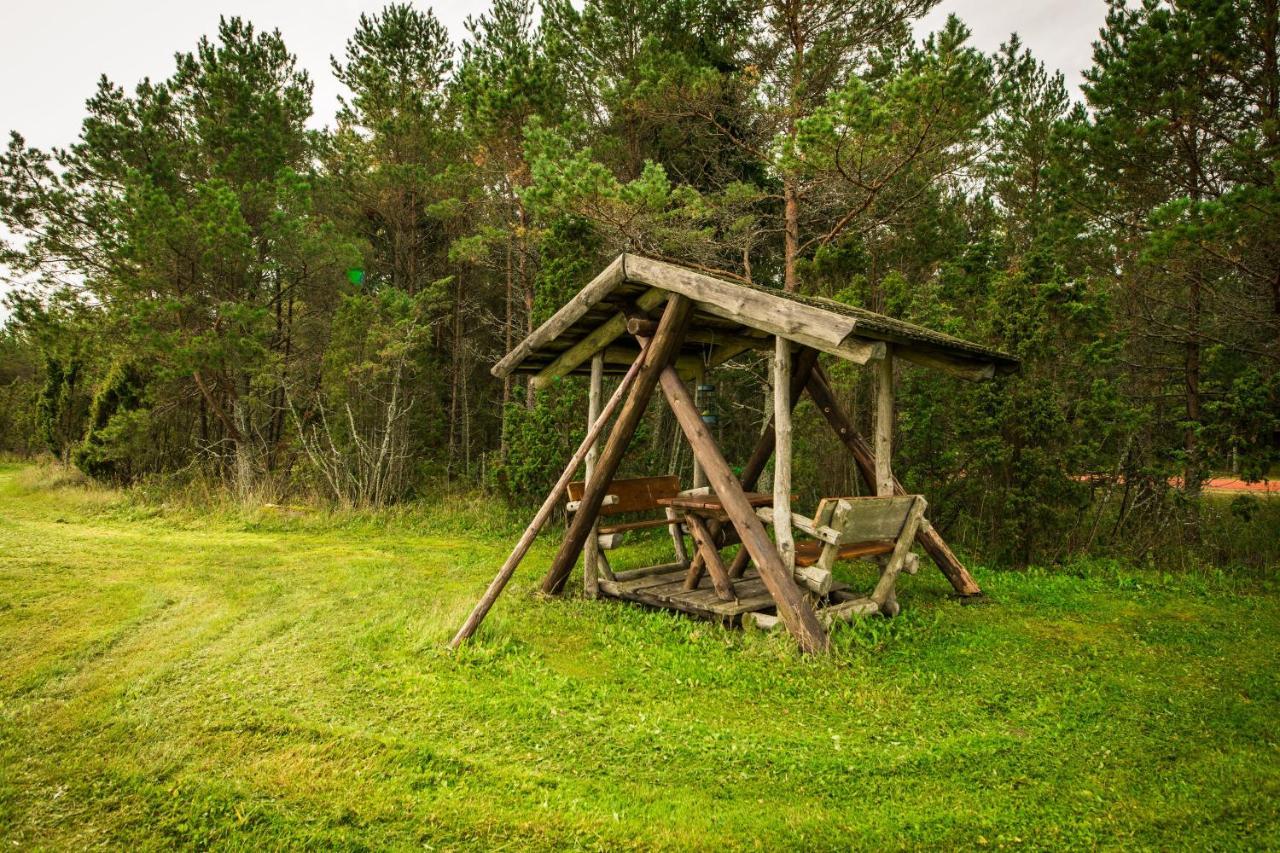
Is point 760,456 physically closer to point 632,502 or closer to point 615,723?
point 632,502

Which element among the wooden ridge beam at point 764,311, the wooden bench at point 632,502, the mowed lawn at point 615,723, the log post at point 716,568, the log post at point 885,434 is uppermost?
the wooden ridge beam at point 764,311

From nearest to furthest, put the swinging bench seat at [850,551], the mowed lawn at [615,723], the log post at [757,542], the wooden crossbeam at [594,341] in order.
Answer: the mowed lawn at [615,723] < the log post at [757,542] < the swinging bench seat at [850,551] < the wooden crossbeam at [594,341]

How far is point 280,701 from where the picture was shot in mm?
4230

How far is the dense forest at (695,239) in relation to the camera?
8.91 meters

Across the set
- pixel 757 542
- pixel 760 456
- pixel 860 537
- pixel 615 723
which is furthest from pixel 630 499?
pixel 615 723

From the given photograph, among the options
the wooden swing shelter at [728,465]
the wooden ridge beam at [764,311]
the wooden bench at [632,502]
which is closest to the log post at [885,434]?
the wooden swing shelter at [728,465]

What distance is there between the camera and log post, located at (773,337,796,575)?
18.3 ft

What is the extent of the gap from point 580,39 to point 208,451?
478 inches

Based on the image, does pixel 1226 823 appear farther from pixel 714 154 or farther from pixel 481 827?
pixel 714 154

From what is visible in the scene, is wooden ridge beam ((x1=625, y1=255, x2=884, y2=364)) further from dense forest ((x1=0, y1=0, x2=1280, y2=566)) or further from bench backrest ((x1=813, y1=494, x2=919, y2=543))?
dense forest ((x1=0, y1=0, x2=1280, y2=566))

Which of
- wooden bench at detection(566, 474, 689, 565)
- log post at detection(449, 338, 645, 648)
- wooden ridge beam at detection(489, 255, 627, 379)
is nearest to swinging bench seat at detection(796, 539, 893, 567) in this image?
wooden bench at detection(566, 474, 689, 565)

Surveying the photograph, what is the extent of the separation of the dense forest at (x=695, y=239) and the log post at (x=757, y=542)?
4.76m

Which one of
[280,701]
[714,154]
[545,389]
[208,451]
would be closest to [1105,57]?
[714,154]

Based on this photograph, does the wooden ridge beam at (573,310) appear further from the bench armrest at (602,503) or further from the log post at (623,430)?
the bench armrest at (602,503)
